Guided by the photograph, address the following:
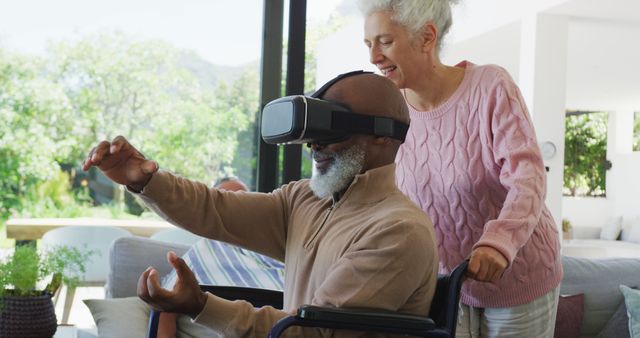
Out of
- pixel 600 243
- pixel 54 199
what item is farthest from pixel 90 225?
pixel 600 243

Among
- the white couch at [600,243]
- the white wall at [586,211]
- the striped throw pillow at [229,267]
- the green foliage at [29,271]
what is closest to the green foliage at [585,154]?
the white wall at [586,211]

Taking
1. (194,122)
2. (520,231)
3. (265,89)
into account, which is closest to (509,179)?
(520,231)

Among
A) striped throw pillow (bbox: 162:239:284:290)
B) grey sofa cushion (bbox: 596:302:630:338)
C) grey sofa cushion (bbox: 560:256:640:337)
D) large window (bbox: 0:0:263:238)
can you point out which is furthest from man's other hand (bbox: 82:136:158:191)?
large window (bbox: 0:0:263:238)

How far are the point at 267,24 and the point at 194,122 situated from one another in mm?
637

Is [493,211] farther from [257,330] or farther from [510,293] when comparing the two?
[257,330]

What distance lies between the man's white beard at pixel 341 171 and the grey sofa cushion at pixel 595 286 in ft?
5.94

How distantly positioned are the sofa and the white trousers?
1.45m

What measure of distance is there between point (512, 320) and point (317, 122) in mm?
620

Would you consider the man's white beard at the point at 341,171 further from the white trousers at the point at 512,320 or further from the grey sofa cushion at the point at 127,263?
the grey sofa cushion at the point at 127,263

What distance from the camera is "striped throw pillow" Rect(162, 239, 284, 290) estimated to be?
114 inches

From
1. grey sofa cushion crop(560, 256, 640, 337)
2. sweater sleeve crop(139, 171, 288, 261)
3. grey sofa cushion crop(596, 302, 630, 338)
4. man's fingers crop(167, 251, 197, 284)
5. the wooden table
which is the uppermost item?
sweater sleeve crop(139, 171, 288, 261)

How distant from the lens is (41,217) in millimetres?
4281

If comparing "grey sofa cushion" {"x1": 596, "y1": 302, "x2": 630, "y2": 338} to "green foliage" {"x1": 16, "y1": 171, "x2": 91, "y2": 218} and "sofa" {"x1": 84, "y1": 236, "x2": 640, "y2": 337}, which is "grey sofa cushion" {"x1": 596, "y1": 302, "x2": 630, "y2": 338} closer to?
"sofa" {"x1": 84, "y1": 236, "x2": 640, "y2": 337}

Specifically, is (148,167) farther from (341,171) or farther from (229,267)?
(229,267)
